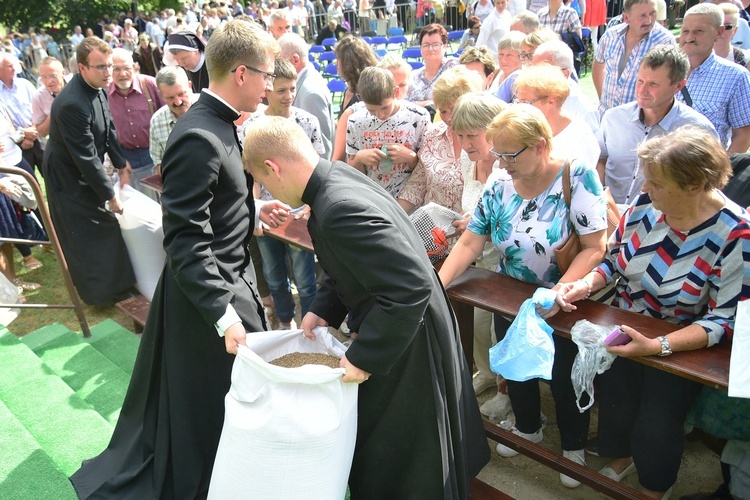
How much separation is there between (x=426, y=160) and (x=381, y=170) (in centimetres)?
38

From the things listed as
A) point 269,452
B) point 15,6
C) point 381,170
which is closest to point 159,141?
point 381,170

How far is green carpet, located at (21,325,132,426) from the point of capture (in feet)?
12.3

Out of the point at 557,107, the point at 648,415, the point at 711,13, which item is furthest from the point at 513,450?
the point at 711,13

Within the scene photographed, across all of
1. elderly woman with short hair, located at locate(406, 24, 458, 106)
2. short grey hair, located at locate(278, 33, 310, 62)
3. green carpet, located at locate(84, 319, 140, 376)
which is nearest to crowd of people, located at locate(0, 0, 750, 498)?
short grey hair, located at locate(278, 33, 310, 62)

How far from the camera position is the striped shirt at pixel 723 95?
399 cm

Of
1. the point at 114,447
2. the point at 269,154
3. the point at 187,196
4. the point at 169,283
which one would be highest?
the point at 269,154

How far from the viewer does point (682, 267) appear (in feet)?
7.56

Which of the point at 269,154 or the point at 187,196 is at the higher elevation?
the point at 269,154

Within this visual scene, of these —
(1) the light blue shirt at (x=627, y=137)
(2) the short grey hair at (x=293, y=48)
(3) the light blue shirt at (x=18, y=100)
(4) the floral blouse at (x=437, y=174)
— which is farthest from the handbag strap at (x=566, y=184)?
(3) the light blue shirt at (x=18, y=100)

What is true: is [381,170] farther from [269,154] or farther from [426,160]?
[269,154]

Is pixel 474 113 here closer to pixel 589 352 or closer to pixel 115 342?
pixel 589 352

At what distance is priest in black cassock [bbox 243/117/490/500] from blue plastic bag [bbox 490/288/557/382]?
0.61 feet

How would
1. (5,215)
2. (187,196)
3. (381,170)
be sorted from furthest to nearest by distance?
(5,215)
(381,170)
(187,196)

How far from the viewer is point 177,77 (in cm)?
422
